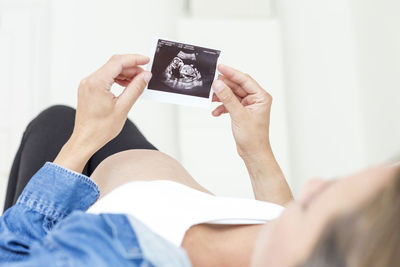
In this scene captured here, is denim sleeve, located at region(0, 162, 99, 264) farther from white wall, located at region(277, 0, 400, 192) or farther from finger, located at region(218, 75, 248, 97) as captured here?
white wall, located at region(277, 0, 400, 192)

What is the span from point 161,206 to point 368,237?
39cm

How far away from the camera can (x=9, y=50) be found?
1.99 meters

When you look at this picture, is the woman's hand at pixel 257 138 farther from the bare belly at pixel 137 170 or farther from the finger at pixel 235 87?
the bare belly at pixel 137 170

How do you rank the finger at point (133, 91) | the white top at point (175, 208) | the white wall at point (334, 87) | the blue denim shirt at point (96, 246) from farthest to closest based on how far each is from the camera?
1. the white wall at point (334, 87)
2. the finger at point (133, 91)
3. the white top at point (175, 208)
4. the blue denim shirt at point (96, 246)

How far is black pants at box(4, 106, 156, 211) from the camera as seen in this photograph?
46.5 inches

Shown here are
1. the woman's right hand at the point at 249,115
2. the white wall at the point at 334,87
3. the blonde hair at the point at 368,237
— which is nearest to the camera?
the blonde hair at the point at 368,237

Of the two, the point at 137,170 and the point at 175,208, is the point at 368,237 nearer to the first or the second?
the point at 175,208

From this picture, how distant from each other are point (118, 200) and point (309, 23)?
5.17 feet

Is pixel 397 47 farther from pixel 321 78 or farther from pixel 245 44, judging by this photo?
pixel 245 44

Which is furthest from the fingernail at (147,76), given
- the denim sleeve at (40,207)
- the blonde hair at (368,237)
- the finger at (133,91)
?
the blonde hair at (368,237)

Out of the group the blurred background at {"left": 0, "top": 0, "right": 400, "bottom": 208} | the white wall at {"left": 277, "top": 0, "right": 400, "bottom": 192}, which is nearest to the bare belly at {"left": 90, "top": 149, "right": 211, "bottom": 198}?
the blurred background at {"left": 0, "top": 0, "right": 400, "bottom": 208}

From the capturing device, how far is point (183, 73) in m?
1.21

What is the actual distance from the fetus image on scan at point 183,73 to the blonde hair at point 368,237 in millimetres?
757

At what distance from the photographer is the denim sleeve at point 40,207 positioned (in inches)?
34.0
